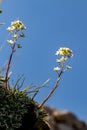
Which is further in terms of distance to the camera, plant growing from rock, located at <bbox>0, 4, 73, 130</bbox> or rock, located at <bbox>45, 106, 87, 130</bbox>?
rock, located at <bbox>45, 106, 87, 130</bbox>

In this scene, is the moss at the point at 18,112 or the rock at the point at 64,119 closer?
the moss at the point at 18,112

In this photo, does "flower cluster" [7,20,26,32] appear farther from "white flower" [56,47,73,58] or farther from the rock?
the rock

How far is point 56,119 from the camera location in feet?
106

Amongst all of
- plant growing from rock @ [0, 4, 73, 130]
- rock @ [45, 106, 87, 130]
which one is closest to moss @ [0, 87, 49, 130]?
plant growing from rock @ [0, 4, 73, 130]

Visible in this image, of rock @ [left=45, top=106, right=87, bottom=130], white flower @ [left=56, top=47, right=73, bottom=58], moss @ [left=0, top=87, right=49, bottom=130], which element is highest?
rock @ [left=45, top=106, right=87, bottom=130]

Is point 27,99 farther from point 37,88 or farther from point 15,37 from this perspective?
point 15,37

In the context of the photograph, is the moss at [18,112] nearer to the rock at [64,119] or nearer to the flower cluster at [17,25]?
the flower cluster at [17,25]

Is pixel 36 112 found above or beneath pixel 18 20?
beneath

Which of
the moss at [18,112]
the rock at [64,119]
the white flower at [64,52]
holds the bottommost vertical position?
the moss at [18,112]

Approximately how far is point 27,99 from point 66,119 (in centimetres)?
2461

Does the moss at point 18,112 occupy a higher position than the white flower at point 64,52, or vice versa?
the white flower at point 64,52

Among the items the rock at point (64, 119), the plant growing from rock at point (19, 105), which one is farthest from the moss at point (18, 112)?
the rock at point (64, 119)

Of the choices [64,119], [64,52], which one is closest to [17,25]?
[64,52]

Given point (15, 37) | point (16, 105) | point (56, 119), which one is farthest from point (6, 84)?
point (56, 119)
